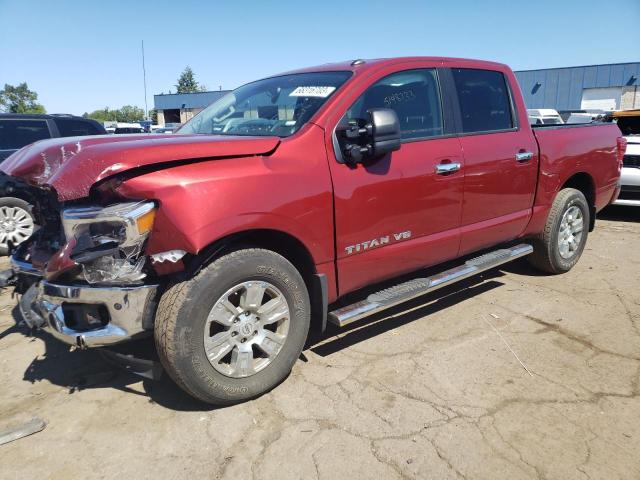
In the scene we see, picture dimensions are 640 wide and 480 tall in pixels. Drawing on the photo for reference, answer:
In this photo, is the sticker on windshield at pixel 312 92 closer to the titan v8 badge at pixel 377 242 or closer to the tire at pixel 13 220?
the titan v8 badge at pixel 377 242

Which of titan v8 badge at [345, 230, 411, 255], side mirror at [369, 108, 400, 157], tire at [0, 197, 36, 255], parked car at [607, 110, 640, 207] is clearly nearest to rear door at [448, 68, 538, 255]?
titan v8 badge at [345, 230, 411, 255]

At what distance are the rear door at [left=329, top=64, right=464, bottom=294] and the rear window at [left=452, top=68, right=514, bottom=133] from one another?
27 centimetres

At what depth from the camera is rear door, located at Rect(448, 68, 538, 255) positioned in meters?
3.84

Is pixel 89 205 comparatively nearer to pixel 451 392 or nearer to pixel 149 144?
pixel 149 144

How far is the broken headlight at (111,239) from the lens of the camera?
2377 mm

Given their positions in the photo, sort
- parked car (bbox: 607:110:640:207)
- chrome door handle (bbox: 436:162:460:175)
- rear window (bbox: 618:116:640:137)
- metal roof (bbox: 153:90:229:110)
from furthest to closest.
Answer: metal roof (bbox: 153:90:229:110)
rear window (bbox: 618:116:640:137)
parked car (bbox: 607:110:640:207)
chrome door handle (bbox: 436:162:460:175)

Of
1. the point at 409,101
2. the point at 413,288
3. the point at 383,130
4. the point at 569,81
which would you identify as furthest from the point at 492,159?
the point at 569,81

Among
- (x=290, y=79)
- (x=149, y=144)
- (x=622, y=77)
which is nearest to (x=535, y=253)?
(x=290, y=79)

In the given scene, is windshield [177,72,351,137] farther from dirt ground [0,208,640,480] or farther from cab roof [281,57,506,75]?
dirt ground [0,208,640,480]

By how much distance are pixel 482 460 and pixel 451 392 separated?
1.97 feet

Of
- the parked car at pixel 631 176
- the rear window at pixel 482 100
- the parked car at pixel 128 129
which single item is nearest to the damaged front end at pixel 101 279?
the rear window at pixel 482 100

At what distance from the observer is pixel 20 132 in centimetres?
705

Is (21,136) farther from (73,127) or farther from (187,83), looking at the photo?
(187,83)

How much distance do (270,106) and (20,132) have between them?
5356mm
